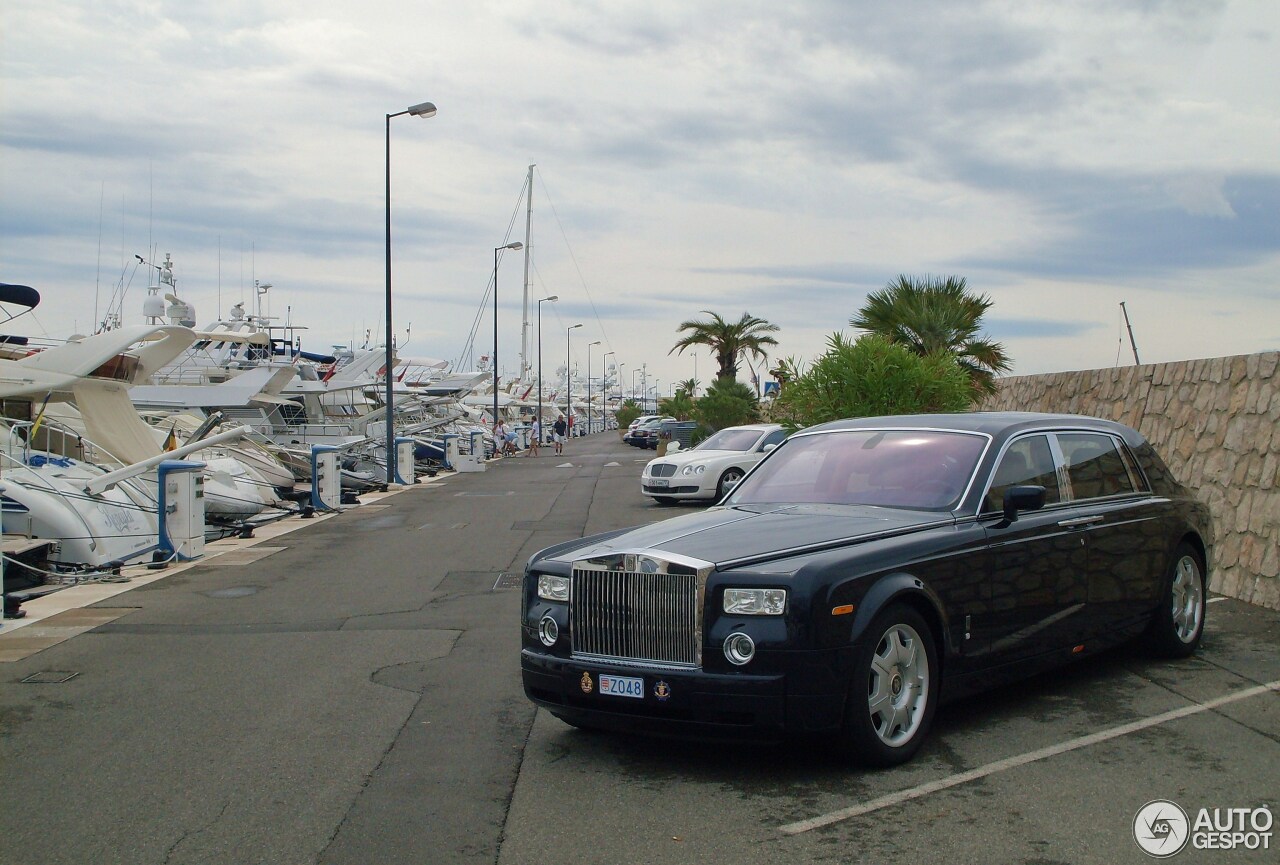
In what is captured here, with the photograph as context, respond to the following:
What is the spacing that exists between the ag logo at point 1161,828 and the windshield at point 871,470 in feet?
6.37

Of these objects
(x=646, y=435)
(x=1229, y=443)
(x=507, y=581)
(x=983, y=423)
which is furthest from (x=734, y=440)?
(x=646, y=435)

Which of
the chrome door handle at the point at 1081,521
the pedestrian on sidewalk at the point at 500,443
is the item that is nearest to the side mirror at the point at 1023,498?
the chrome door handle at the point at 1081,521

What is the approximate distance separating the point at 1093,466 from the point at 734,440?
16.7 m

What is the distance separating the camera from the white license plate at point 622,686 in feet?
18.0

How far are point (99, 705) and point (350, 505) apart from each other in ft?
58.9

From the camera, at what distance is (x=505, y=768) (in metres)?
5.79

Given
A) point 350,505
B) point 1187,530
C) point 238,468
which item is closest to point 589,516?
point 350,505

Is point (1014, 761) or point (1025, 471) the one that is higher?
point (1025, 471)

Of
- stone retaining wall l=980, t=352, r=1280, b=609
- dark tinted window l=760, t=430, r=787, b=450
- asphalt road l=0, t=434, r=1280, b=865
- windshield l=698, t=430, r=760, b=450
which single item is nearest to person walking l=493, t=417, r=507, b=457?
windshield l=698, t=430, r=760, b=450

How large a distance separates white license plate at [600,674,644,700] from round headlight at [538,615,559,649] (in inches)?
15.3

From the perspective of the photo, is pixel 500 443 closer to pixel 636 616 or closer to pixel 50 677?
pixel 50 677

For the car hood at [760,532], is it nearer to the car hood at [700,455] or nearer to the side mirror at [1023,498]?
the side mirror at [1023,498]

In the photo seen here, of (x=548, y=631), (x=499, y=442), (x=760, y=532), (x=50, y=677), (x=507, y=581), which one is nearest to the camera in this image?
(x=548, y=631)

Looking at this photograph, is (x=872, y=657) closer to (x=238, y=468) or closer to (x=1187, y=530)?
(x=1187, y=530)
